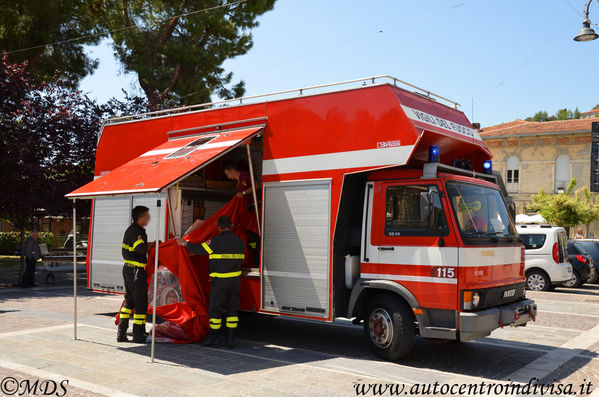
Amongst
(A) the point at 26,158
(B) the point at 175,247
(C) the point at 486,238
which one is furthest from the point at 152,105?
(C) the point at 486,238

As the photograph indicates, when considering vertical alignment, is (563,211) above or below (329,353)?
above

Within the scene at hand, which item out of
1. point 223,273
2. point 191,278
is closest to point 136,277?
point 191,278

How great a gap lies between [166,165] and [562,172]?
41096 millimetres

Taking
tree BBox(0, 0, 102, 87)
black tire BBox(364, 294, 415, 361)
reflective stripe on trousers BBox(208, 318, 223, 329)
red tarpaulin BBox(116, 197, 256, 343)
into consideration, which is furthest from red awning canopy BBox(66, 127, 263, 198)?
tree BBox(0, 0, 102, 87)

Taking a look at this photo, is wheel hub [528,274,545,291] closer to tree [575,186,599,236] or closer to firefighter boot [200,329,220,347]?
firefighter boot [200,329,220,347]

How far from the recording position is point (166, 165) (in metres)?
7.74

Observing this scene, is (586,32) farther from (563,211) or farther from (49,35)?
(563,211)

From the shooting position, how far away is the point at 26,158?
1553 centimetres

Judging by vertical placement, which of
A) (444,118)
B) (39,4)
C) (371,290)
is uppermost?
(39,4)

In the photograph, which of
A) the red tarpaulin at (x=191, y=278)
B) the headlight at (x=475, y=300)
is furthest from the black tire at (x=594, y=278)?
the red tarpaulin at (x=191, y=278)

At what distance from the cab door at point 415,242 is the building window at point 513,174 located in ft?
132

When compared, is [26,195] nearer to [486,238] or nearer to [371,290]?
[371,290]

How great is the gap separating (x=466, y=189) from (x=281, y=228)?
8.42ft

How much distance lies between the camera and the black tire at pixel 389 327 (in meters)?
6.80
